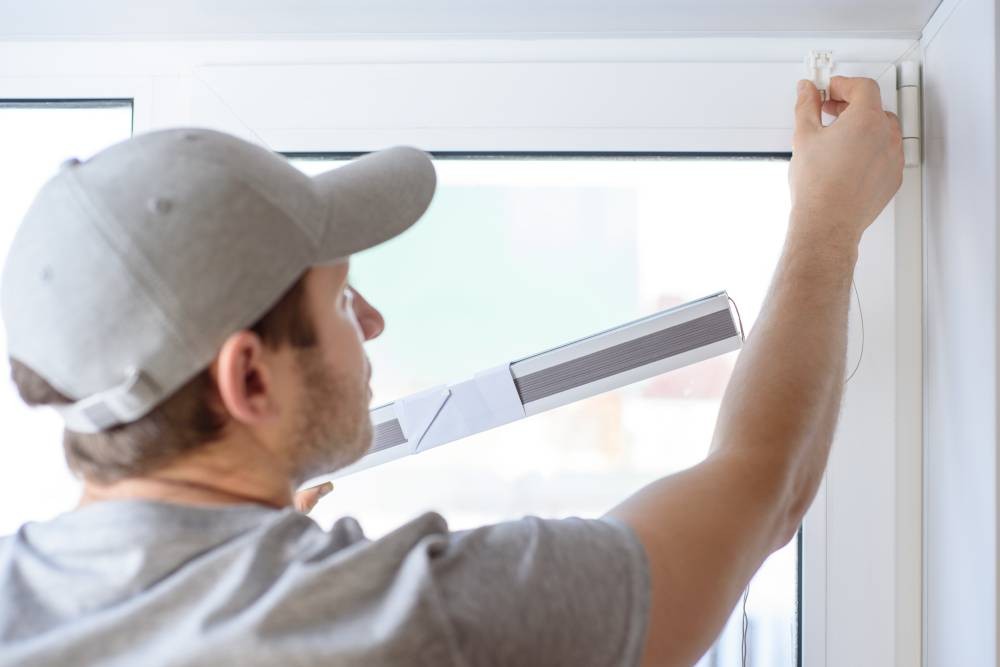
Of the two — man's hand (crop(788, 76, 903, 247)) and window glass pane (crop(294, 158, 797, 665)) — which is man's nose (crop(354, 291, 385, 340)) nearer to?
window glass pane (crop(294, 158, 797, 665))

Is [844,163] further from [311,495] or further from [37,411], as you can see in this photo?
[37,411]

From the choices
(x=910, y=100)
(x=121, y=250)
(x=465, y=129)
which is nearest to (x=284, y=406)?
(x=121, y=250)

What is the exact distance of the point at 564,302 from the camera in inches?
42.5

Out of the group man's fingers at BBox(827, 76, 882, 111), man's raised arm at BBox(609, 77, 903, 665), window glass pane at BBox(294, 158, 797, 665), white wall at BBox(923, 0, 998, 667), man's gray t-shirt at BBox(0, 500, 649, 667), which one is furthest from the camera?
window glass pane at BBox(294, 158, 797, 665)

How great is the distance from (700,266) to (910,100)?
27 centimetres

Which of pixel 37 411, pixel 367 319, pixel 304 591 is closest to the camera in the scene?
pixel 304 591

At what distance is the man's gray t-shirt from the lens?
2.00ft

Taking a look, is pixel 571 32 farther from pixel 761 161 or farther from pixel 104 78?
pixel 104 78

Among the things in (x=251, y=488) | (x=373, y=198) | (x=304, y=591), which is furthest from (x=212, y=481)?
(x=373, y=198)

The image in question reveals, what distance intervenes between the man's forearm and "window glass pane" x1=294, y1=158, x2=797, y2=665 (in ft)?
0.56

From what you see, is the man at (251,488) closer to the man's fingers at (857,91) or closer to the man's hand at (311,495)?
the man's hand at (311,495)

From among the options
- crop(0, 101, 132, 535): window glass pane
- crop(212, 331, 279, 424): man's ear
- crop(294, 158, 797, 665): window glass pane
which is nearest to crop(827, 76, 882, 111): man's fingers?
crop(294, 158, 797, 665): window glass pane

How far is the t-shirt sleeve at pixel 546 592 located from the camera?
0.64 metres

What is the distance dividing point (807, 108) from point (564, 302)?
1.06ft
